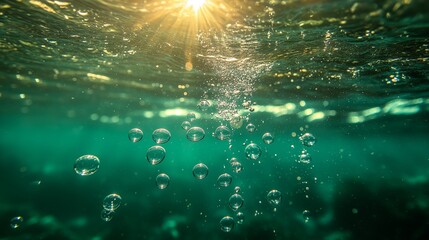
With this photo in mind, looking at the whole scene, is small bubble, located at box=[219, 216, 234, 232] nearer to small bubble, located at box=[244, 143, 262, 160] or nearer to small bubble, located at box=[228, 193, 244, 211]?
small bubble, located at box=[228, 193, 244, 211]

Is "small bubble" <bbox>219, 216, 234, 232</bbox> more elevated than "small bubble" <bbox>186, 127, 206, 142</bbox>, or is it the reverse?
"small bubble" <bbox>186, 127, 206, 142</bbox>

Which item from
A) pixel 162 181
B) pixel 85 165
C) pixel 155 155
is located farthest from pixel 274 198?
pixel 85 165

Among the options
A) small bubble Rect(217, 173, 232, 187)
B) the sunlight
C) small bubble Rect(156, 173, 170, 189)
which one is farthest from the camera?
small bubble Rect(217, 173, 232, 187)

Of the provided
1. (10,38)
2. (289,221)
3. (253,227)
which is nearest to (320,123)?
(289,221)

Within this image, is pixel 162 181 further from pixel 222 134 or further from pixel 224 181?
pixel 222 134

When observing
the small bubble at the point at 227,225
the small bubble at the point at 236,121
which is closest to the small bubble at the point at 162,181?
the small bubble at the point at 227,225

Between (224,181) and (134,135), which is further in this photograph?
(134,135)

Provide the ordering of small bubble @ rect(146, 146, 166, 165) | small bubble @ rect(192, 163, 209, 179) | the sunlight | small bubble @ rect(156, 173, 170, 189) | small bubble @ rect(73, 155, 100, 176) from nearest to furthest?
the sunlight
small bubble @ rect(73, 155, 100, 176)
small bubble @ rect(146, 146, 166, 165)
small bubble @ rect(192, 163, 209, 179)
small bubble @ rect(156, 173, 170, 189)

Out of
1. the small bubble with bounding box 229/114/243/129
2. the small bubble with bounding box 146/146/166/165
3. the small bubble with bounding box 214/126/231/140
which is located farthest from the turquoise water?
the small bubble with bounding box 146/146/166/165

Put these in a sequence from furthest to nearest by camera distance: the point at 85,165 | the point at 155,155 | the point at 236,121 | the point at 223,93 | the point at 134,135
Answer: the point at 236,121
the point at 223,93
the point at 134,135
the point at 155,155
the point at 85,165
